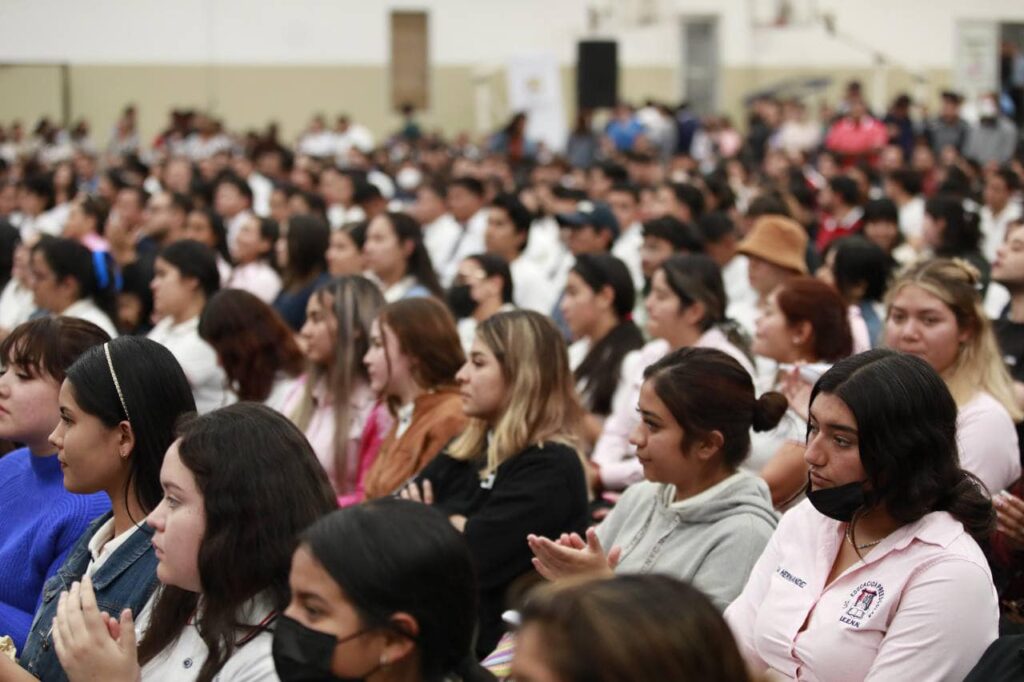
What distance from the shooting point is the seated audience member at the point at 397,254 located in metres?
7.32

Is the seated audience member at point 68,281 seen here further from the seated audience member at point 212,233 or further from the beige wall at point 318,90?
the beige wall at point 318,90

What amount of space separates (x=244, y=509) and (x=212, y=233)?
6.78m

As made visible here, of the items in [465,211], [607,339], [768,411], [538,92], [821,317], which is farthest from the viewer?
[538,92]

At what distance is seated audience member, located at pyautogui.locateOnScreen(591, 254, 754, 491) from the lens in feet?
16.8

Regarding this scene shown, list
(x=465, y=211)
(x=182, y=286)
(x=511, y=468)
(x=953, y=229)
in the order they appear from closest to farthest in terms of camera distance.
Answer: (x=511, y=468) < (x=182, y=286) < (x=953, y=229) < (x=465, y=211)

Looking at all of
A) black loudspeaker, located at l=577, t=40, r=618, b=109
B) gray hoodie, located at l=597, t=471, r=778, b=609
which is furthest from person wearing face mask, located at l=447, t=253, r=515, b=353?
black loudspeaker, located at l=577, t=40, r=618, b=109

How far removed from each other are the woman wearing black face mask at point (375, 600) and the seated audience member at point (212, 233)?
22.9ft

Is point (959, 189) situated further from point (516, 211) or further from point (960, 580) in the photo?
point (960, 580)

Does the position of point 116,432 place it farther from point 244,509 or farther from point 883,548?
point 883,548

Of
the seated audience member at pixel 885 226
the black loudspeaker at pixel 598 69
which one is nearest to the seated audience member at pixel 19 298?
the seated audience member at pixel 885 226

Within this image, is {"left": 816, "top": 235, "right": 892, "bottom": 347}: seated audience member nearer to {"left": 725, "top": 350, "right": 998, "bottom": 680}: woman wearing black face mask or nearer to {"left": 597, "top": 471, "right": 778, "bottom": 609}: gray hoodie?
{"left": 597, "top": 471, "right": 778, "bottom": 609}: gray hoodie

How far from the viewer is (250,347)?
548cm

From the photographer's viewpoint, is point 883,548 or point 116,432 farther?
point 116,432

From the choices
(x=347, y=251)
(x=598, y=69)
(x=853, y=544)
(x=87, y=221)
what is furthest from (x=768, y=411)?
(x=598, y=69)
